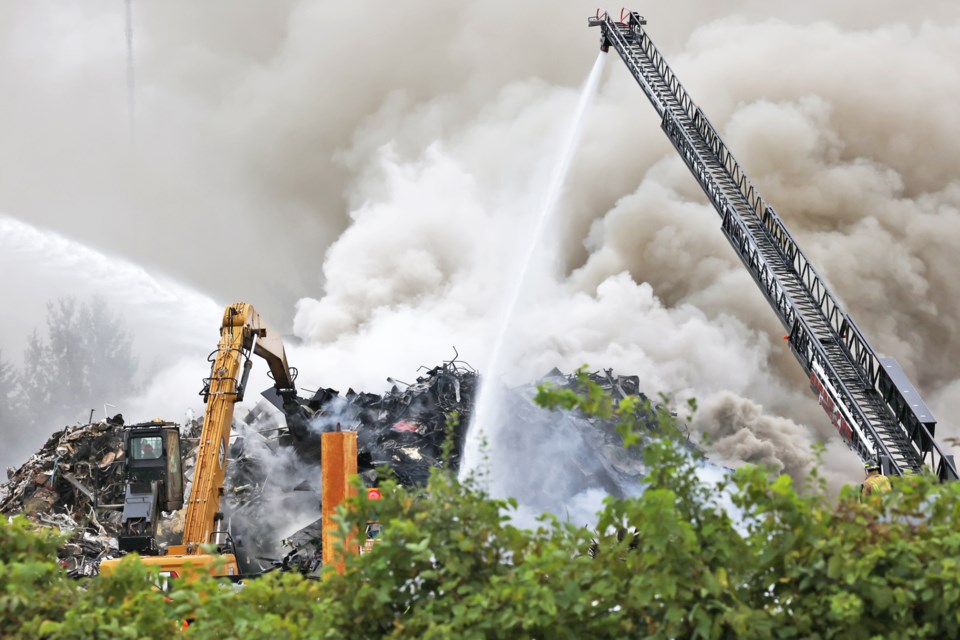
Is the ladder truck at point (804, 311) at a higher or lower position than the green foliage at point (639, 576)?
higher

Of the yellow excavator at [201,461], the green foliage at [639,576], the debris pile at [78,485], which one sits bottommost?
the green foliage at [639,576]

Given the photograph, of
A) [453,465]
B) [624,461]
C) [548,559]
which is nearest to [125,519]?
[453,465]

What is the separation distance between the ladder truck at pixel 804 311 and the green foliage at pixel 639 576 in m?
13.6

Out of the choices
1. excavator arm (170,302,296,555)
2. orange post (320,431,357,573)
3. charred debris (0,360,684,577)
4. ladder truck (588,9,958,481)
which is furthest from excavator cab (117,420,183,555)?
ladder truck (588,9,958,481)

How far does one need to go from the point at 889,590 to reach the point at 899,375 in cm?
1503

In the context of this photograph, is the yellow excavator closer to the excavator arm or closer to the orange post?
the excavator arm

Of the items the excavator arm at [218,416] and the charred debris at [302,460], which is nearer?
the excavator arm at [218,416]

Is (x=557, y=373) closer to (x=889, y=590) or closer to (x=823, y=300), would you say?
(x=823, y=300)

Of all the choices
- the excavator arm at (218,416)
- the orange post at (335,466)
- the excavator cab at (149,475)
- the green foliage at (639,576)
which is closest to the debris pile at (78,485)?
the excavator cab at (149,475)

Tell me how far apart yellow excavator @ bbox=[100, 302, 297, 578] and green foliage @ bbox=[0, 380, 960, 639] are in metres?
10.6

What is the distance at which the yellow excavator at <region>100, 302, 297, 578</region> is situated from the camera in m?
15.2

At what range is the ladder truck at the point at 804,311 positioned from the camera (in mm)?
17203

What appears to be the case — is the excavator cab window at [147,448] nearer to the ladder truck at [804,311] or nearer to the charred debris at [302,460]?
the charred debris at [302,460]

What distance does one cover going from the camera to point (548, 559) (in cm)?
395
